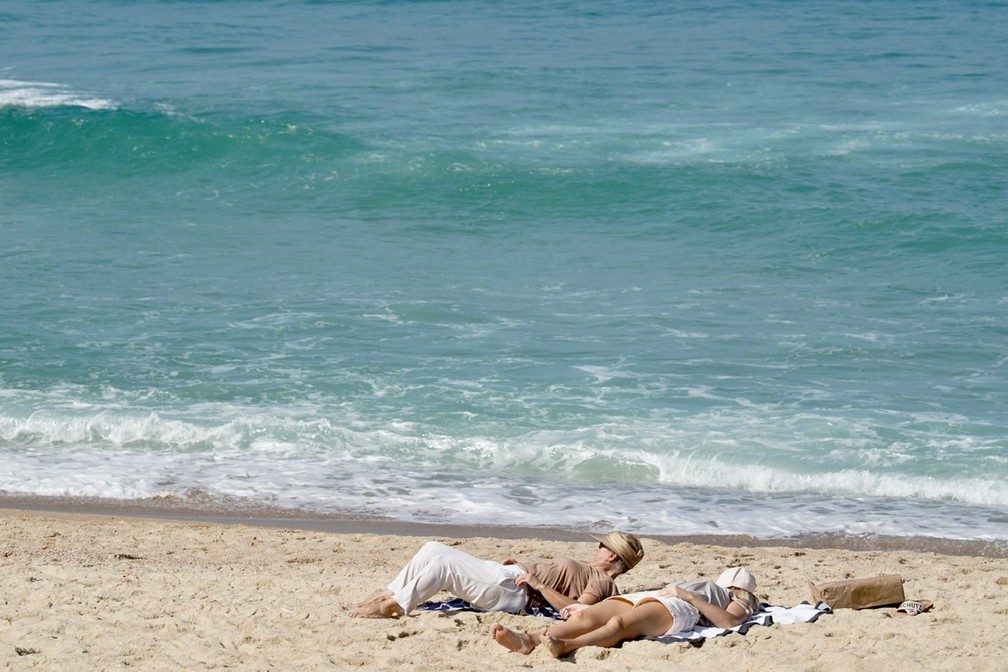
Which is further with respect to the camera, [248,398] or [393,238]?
[393,238]

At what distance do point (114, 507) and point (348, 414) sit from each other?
2643 mm

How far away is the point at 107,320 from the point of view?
15.5 m

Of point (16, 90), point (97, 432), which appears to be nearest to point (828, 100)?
point (16, 90)

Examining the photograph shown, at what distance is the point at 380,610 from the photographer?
7328 millimetres

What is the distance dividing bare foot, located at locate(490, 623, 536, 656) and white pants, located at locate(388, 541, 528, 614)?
2.03ft

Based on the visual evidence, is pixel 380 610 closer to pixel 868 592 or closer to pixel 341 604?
pixel 341 604

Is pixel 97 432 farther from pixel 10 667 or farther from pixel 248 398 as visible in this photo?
pixel 10 667

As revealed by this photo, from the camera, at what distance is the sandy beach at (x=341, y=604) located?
673 centimetres

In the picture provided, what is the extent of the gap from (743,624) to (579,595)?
91cm

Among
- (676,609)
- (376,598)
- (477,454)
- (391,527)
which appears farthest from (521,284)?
(676,609)

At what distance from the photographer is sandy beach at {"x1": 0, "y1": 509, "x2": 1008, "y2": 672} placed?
673 centimetres

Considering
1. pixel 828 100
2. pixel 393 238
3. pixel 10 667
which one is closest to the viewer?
pixel 10 667

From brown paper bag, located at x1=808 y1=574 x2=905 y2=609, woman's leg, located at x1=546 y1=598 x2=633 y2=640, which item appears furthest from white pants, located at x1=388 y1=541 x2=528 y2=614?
brown paper bag, located at x1=808 y1=574 x2=905 y2=609

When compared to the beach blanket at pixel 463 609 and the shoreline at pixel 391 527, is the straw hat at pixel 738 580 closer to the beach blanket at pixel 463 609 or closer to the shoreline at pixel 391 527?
the beach blanket at pixel 463 609
